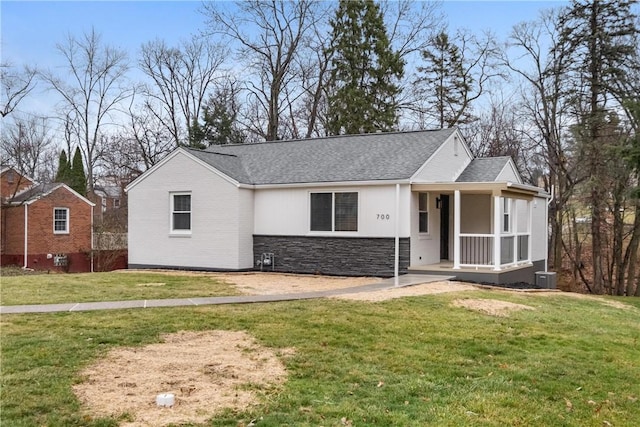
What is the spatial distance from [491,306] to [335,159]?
8.38m

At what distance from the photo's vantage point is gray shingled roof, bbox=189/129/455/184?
1612 centimetres

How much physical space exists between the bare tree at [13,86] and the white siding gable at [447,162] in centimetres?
1865

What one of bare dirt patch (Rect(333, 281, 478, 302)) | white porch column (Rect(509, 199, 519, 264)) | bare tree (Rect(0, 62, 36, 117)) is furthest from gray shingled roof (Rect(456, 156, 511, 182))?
bare tree (Rect(0, 62, 36, 117))

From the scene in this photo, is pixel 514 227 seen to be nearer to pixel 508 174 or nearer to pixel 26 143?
pixel 508 174

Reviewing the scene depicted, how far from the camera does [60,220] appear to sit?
97.0 feet

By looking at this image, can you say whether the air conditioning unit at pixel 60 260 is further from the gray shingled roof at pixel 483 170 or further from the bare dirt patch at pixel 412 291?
the bare dirt patch at pixel 412 291

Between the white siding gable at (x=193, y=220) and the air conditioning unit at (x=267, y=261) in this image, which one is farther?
the air conditioning unit at (x=267, y=261)

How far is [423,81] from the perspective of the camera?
3088 cm

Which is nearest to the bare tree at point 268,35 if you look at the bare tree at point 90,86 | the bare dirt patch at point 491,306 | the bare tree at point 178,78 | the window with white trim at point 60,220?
the bare tree at point 178,78

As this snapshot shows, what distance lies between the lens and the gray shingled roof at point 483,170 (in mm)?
17734

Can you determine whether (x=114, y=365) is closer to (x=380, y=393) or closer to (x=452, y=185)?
(x=380, y=393)

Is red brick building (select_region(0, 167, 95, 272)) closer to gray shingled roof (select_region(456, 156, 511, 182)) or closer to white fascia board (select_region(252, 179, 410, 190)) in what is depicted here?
white fascia board (select_region(252, 179, 410, 190))

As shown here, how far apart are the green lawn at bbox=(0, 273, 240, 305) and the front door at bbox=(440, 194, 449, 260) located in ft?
25.0

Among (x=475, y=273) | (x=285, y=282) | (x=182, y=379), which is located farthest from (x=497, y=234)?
(x=182, y=379)
